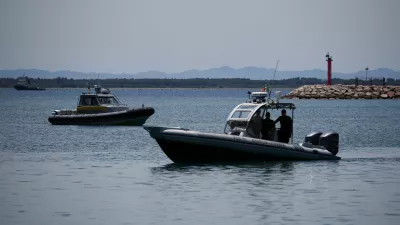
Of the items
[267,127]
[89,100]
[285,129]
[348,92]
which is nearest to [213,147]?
[267,127]

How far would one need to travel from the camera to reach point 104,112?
62.9 meters

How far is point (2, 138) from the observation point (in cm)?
5403

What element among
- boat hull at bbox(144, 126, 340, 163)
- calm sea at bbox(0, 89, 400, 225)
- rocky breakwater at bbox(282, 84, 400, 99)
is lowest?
rocky breakwater at bbox(282, 84, 400, 99)

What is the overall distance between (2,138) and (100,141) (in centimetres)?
697

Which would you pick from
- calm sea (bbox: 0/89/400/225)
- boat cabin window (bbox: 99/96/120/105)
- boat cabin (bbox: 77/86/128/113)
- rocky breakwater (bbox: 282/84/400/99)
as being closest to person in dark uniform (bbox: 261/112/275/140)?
calm sea (bbox: 0/89/400/225)

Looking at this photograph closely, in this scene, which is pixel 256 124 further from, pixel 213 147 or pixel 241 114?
pixel 213 147

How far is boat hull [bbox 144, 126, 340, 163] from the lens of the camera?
104ft

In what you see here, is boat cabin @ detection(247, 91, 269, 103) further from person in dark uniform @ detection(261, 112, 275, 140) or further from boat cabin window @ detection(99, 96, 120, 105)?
boat cabin window @ detection(99, 96, 120, 105)

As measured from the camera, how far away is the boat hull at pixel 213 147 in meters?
31.8

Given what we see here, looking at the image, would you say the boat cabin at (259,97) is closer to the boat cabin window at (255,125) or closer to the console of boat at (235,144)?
the console of boat at (235,144)

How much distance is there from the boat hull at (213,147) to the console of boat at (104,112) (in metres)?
29.5

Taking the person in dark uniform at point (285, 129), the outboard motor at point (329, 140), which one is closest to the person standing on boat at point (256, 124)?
the person in dark uniform at point (285, 129)

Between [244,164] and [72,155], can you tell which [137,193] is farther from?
[72,155]

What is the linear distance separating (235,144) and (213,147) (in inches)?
28.7
